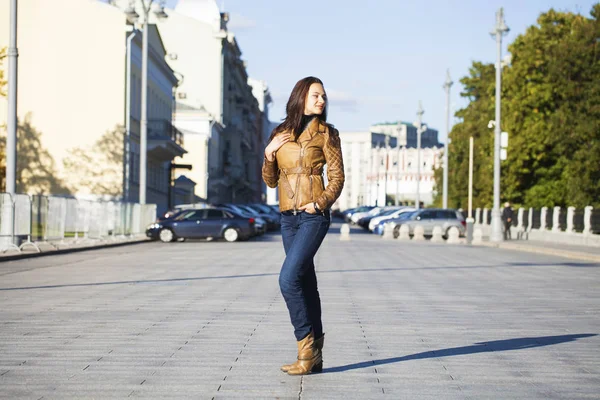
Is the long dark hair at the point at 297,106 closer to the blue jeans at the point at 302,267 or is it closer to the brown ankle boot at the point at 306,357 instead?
the blue jeans at the point at 302,267

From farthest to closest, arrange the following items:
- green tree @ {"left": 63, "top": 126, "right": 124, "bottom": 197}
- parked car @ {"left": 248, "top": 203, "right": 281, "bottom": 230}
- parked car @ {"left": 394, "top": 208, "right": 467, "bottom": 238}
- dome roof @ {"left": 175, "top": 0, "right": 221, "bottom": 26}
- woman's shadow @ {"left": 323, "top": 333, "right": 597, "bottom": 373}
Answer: dome roof @ {"left": 175, "top": 0, "right": 221, "bottom": 26} < parked car @ {"left": 248, "top": 203, "right": 281, "bottom": 230} < green tree @ {"left": 63, "top": 126, "right": 124, "bottom": 197} < parked car @ {"left": 394, "top": 208, "right": 467, "bottom": 238} < woman's shadow @ {"left": 323, "top": 333, "right": 597, "bottom": 373}

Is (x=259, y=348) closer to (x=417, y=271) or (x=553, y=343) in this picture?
(x=553, y=343)

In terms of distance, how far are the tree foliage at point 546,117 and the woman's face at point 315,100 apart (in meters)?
42.4

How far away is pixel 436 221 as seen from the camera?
51000 millimetres

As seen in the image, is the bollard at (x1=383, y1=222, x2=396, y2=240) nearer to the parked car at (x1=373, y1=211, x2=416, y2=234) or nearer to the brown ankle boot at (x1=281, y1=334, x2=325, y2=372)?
the parked car at (x1=373, y1=211, x2=416, y2=234)

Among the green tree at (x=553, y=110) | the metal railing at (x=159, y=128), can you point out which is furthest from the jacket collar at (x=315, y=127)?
the metal railing at (x=159, y=128)

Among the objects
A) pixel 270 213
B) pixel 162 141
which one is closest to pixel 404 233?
pixel 270 213

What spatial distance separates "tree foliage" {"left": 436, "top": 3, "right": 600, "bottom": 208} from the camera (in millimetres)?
49594

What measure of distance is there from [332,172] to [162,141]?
51728mm

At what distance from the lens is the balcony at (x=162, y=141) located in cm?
5831

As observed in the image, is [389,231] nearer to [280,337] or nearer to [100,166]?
[100,166]

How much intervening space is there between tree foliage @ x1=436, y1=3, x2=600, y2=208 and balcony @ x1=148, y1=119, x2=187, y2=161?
63.2 ft

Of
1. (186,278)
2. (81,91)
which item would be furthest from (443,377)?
(81,91)

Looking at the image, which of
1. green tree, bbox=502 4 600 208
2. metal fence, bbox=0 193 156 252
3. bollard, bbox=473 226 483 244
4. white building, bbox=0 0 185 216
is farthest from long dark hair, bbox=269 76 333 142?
white building, bbox=0 0 185 216
